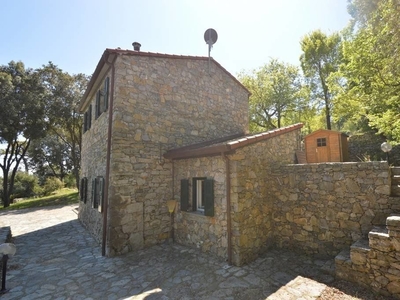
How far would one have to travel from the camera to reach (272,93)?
65.5ft

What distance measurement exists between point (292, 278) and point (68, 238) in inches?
321

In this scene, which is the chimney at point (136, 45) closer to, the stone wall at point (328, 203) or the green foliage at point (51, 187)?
the stone wall at point (328, 203)

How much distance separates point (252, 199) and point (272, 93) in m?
16.6

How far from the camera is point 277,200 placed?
638 centimetres

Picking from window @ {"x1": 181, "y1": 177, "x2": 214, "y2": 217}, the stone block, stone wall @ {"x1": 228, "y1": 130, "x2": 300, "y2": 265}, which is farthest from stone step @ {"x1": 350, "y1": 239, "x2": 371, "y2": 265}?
window @ {"x1": 181, "y1": 177, "x2": 214, "y2": 217}

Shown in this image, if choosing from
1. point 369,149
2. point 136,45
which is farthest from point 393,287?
point 369,149

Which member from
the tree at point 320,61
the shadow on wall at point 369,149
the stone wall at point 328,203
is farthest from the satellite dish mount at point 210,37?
the tree at point 320,61

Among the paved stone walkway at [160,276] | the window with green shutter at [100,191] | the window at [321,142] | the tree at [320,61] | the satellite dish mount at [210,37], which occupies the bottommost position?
the paved stone walkway at [160,276]

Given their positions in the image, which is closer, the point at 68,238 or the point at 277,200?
the point at 277,200

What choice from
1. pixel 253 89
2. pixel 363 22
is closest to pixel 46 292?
pixel 363 22

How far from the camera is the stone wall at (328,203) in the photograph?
479cm

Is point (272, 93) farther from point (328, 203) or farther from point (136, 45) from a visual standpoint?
point (328, 203)

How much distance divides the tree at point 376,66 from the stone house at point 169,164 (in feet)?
12.5

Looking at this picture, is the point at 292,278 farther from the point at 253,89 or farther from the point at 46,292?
the point at 253,89
